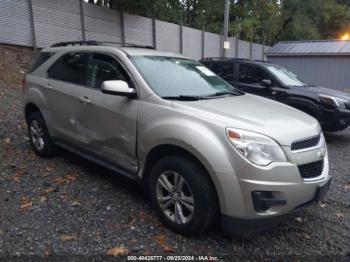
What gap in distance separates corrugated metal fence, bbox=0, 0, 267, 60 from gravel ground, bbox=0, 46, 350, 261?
8860 millimetres

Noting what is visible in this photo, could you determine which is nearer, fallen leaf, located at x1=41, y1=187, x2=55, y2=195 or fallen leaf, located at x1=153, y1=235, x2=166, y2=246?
fallen leaf, located at x1=153, y1=235, x2=166, y2=246

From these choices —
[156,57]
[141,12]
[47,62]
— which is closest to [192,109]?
[156,57]

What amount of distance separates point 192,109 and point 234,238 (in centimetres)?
131

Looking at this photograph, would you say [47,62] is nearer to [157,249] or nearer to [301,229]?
[157,249]

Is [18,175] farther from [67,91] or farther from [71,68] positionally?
[71,68]

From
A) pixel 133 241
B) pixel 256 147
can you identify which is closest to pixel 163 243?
pixel 133 241

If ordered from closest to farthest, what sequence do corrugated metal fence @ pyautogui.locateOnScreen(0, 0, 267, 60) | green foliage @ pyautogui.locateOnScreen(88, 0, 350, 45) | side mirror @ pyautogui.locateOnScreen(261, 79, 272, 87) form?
side mirror @ pyautogui.locateOnScreen(261, 79, 272, 87) < corrugated metal fence @ pyautogui.locateOnScreen(0, 0, 267, 60) < green foliage @ pyautogui.locateOnScreen(88, 0, 350, 45)

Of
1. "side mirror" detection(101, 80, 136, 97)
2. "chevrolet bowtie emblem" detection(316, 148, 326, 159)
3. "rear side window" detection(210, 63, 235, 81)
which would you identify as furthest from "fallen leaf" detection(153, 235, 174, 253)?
"rear side window" detection(210, 63, 235, 81)

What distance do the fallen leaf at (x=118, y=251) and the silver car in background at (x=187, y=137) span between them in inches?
20.7

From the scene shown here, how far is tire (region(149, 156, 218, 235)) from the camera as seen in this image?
3.10 m

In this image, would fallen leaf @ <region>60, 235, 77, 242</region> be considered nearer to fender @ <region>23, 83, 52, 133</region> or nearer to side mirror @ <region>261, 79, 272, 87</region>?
fender @ <region>23, 83, 52, 133</region>

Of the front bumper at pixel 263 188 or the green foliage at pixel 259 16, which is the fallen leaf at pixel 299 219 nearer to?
the front bumper at pixel 263 188

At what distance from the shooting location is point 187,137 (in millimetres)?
3166

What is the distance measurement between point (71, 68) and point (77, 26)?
34.9ft
